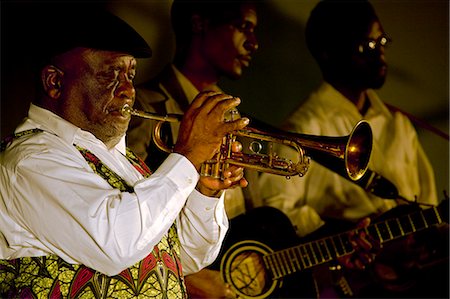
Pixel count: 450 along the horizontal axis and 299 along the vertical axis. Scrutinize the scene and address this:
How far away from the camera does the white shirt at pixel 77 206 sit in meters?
2.03

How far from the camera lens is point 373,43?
414 cm

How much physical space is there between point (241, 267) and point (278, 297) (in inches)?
8.7

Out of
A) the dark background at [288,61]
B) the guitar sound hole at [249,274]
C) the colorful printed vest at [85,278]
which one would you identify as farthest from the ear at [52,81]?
the guitar sound hole at [249,274]

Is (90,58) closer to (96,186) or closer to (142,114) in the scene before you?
(142,114)

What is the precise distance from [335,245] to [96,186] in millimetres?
1802

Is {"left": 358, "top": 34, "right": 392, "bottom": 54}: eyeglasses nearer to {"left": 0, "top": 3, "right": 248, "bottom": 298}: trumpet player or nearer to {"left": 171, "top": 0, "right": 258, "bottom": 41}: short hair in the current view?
{"left": 171, "top": 0, "right": 258, "bottom": 41}: short hair

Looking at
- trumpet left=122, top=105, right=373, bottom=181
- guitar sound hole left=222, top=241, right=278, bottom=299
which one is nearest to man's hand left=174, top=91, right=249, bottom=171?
trumpet left=122, top=105, right=373, bottom=181

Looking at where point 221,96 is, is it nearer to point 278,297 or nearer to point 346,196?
point 278,297

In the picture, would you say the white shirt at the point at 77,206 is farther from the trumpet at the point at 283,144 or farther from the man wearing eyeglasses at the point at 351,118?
the man wearing eyeglasses at the point at 351,118

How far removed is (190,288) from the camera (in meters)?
3.29

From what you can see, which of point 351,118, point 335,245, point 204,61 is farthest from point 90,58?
point 351,118

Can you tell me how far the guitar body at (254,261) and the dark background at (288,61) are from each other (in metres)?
0.63

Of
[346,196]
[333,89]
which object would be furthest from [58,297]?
[333,89]

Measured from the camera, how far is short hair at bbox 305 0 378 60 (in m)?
4.05
